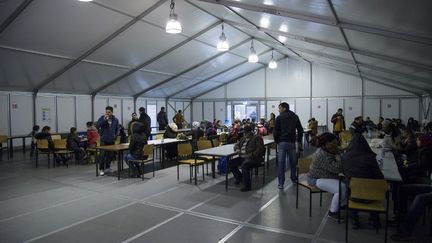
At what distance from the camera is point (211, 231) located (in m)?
4.09

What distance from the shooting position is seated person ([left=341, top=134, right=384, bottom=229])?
12.4 ft

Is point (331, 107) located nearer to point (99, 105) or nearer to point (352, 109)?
point (352, 109)

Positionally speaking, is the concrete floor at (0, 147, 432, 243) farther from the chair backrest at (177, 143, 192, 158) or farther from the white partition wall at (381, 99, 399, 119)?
the white partition wall at (381, 99, 399, 119)

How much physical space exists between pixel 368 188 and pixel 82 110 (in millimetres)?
13210

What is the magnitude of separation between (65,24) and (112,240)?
253 inches

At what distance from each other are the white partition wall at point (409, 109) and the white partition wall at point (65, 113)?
16618 millimetres

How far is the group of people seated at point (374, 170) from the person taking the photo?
3.75 m

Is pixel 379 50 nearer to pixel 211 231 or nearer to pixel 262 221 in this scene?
pixel 262 221

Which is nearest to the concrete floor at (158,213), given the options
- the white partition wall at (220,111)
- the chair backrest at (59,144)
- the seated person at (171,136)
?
the chair backrest at (59,144)

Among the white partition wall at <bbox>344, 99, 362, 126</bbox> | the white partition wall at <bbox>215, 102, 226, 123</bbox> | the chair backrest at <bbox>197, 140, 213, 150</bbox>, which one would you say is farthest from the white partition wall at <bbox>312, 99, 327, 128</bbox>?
the chair backrest at <bbox>197, 140, 213, 150</bbox>

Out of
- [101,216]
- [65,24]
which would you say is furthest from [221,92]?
[101,216]

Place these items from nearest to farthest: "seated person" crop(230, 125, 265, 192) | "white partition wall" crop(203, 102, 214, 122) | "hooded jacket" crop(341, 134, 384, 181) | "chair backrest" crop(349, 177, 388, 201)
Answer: "chair backrest" crop(349, 177, 388, 201) → "hooded jacket" crop(341, 134, 384, 181) → "seated person" crop(230, 125, 265, 192) → "white partition wall" crop(203, 102, 214, 122)

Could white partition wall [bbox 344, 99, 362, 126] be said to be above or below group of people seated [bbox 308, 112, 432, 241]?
above

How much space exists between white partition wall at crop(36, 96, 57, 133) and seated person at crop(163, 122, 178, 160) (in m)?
Result: 6.05
